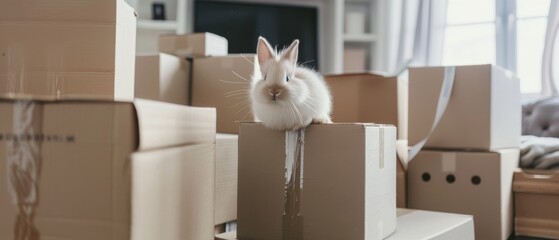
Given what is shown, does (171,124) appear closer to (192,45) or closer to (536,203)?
(192,45)

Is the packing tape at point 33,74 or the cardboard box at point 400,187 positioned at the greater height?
the packing tape at point 33,74

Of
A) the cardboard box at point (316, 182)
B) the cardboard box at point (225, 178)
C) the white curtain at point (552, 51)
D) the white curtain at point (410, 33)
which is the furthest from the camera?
the white curtain at point (410, 33)

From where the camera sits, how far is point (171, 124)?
68 centimetres

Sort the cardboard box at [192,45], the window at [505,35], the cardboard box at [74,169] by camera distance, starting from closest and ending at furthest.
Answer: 1. the cardboard box at [74,169]
2. the cardboard box at [192,45]
3. the window at [505,35]

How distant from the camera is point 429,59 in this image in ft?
8.46

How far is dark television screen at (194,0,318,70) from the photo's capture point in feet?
9.01

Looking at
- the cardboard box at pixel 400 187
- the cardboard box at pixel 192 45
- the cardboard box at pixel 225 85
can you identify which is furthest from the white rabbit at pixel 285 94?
the cardboard box at pixel 192 45

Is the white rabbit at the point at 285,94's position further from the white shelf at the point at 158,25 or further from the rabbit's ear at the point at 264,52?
the white shelf at the point at 158,25

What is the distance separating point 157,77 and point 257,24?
1414 mm

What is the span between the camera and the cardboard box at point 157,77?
1.46 meters

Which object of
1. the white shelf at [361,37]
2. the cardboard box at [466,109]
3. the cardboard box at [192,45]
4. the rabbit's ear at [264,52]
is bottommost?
the cardboard box at [466,109]

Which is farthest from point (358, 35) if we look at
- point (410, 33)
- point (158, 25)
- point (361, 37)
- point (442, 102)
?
point (442, 102)

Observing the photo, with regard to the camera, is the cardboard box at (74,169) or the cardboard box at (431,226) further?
Answer: the cardboard box at (431,226)

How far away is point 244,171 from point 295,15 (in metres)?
1.96
